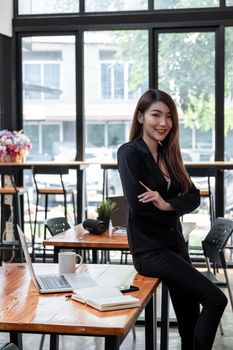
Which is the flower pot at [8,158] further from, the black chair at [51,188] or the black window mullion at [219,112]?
the black window mullion at [219,112]

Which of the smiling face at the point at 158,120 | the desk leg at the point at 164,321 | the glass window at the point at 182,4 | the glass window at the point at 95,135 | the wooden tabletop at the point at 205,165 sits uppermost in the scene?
the glass window at the point at 182,4

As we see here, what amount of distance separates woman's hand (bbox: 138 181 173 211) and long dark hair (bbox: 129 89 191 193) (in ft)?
0.58

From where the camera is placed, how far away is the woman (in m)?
2.71

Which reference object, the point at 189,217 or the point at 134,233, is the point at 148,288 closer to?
the point at 134,233

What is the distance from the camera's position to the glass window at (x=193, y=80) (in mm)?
6832

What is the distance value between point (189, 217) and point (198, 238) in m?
0.24

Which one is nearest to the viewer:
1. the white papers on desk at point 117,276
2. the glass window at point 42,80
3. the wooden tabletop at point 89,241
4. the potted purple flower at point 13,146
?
the white papers on desk at point 117,276

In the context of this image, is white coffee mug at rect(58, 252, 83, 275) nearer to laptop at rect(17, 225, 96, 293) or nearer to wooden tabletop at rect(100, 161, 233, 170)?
laptop at rect(17, 225, 96, 293)

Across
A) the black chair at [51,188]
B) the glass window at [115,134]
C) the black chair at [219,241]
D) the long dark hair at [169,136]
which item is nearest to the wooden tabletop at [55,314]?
the long dark hair at [169,136]

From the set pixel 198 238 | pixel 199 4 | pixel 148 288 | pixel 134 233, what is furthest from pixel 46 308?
pixel 199 4

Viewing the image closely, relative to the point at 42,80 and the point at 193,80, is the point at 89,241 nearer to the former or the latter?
the point at 193,80

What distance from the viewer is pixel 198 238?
6.86 meters

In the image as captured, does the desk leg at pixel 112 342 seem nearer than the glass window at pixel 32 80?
Yes

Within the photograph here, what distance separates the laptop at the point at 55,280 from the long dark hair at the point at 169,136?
0.65 meters
